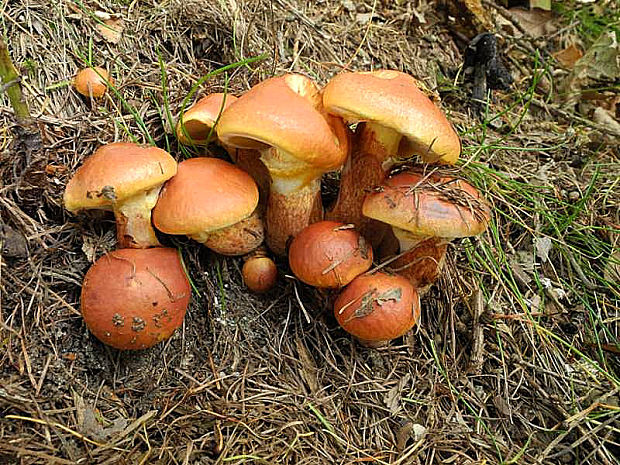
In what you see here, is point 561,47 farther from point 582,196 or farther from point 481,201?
point 481,201

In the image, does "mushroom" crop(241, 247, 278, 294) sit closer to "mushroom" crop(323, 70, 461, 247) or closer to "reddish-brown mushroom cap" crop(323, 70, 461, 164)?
"mushroom" crop(323, 70, 461, 247)

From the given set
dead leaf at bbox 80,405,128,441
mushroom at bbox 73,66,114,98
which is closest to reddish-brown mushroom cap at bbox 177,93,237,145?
mushroom at bbox 73,66,114,98

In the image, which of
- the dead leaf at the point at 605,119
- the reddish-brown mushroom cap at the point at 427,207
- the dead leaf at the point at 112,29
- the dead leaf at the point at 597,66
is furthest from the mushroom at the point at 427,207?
the dead leaf at the point at 597,66

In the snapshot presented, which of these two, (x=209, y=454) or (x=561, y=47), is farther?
(x=561, y=47)

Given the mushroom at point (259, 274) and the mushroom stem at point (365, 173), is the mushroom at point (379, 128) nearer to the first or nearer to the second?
the mushroom stem at point (365, 173)

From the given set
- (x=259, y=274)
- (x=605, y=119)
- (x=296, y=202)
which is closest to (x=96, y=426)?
(x=259, y=274)

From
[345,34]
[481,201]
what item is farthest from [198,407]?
[345,34]
